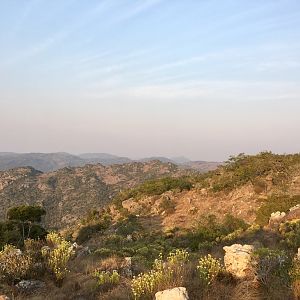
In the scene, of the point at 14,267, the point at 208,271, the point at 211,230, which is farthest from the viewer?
the point at 211,230

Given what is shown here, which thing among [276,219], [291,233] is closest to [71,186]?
[276,219]

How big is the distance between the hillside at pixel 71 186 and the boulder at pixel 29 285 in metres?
67.1

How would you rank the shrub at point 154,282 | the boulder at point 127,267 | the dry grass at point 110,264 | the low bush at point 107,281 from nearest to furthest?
the shrub at point 154,282, the low bush at point 107,281, the boulder at point 127,267, the dry grass at point 110,264

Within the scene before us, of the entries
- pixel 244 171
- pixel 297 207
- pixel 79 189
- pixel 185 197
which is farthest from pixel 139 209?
pixel 79 189

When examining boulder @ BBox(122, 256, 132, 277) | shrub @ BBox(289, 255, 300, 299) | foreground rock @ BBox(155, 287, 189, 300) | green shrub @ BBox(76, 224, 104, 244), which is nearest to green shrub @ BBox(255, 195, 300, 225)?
boulder @ BBox(122, 256, 132, 277)

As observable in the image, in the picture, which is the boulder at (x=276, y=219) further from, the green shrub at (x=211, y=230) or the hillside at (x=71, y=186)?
the hillside at (x=71, y=186)

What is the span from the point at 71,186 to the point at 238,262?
112925 millimetres

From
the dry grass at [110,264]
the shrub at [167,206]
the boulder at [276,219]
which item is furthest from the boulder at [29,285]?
the shrub at [167,206]

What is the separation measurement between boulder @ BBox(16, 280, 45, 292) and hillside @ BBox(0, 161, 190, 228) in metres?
67.1

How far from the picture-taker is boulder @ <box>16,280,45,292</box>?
9364 millimetres

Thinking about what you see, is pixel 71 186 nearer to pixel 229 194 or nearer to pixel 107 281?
pixel 229 194

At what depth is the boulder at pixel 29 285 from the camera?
369 inches

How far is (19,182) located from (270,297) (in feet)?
409

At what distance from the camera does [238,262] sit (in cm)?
900
